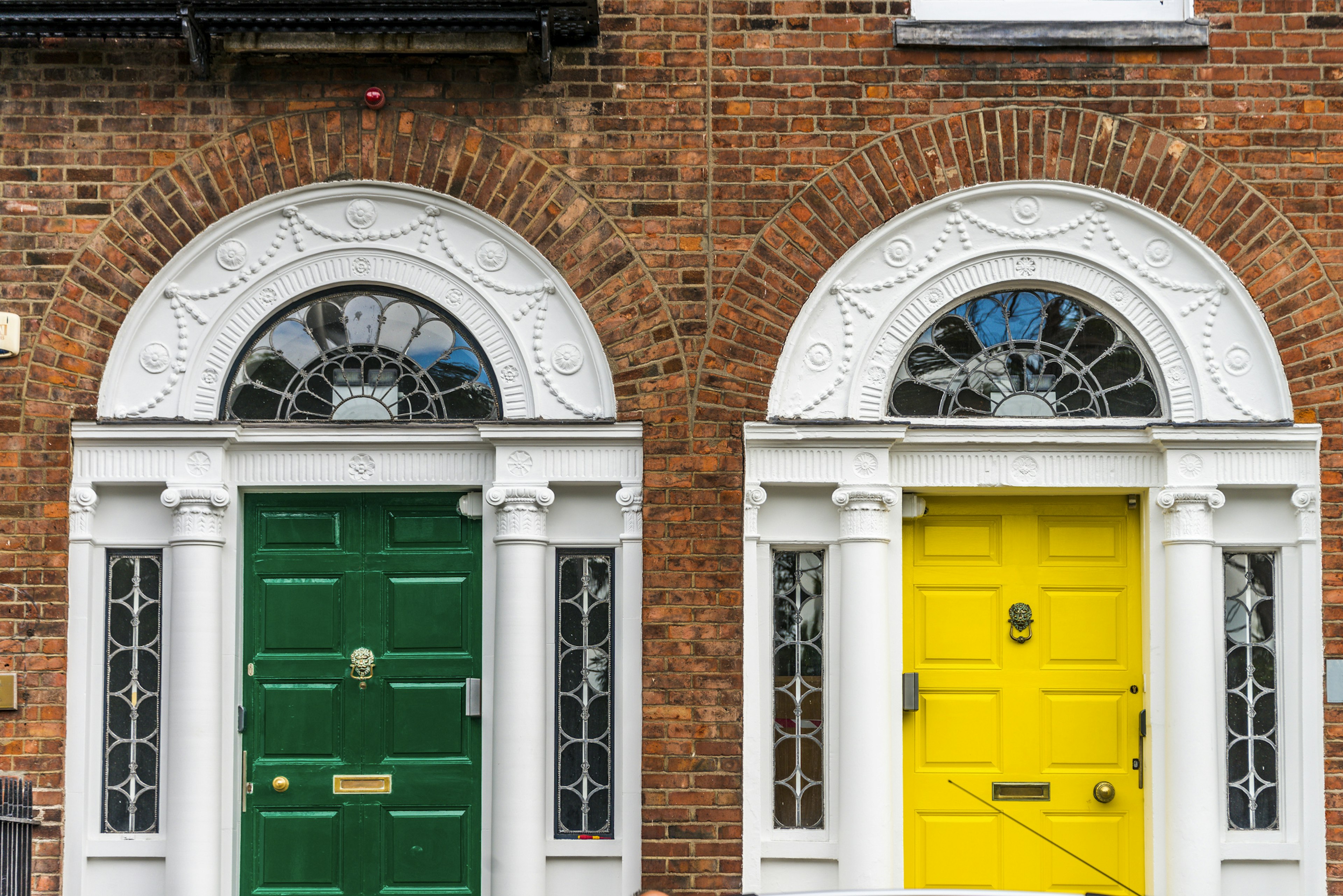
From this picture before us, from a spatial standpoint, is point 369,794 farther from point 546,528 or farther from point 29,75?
point 29,75

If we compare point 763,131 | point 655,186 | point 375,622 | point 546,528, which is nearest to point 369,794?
point 375,622

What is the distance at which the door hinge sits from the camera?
6.75 metres

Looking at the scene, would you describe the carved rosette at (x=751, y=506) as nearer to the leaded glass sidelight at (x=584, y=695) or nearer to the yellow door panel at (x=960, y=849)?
the leaded glass sidelight at (x=584, y=695)

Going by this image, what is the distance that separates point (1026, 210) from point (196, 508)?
440 cm

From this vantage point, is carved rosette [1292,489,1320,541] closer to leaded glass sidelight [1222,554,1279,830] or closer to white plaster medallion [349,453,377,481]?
leaded glass sidelight [1222,554,1279,830]

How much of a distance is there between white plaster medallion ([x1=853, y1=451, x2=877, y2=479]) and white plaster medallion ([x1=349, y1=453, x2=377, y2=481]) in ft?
7.94

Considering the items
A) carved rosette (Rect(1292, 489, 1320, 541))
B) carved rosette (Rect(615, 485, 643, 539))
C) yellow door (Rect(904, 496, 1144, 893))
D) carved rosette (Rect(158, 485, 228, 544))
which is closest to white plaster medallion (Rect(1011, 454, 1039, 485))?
yellow door (Rect(904, 496, 1144, 893))

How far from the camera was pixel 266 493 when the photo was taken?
6840 mm

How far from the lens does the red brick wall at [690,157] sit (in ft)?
21.7

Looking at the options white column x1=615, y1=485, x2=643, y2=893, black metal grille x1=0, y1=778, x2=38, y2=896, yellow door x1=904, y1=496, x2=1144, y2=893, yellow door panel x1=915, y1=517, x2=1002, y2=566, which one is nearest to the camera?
black metal grille x1=0, y1=778, x2=38, y2=896

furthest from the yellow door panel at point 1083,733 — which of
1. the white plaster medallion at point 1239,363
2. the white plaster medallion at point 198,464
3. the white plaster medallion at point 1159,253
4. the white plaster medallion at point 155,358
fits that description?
the white plaster medallion at point 155,358

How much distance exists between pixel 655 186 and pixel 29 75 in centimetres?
319

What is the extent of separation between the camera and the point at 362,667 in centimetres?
677

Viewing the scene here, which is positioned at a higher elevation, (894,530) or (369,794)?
(894,530)
